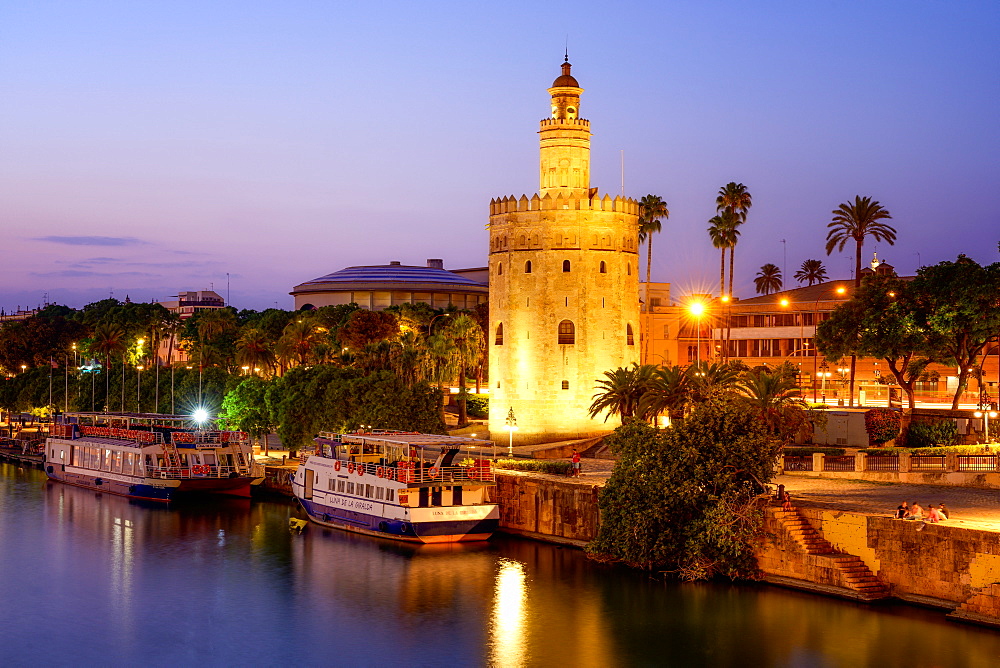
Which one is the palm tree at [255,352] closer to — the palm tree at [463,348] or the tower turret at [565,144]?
the palm tree at [463,348]

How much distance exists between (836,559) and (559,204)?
1398 inches

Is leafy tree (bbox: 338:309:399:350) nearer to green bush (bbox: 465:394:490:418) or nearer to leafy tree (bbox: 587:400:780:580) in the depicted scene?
green bush (bbox: 465:394:490:418)

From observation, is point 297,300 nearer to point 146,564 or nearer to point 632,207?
point 632,207

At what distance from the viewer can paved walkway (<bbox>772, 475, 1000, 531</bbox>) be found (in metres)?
38.1

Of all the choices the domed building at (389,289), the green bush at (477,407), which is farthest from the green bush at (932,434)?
the domed building at (389,289)

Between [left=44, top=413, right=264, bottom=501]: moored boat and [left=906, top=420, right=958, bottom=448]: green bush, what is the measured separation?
34.8m

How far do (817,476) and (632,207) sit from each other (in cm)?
2752

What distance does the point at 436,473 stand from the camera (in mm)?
49625

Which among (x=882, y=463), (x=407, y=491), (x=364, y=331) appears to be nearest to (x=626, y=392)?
(x=407, y=491)

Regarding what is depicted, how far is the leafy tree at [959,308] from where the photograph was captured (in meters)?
54.8

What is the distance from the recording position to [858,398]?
78.1 metres

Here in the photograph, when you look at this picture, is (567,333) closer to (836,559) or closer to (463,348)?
(463,348)

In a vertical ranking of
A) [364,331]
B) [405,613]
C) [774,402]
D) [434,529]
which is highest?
[364,331]

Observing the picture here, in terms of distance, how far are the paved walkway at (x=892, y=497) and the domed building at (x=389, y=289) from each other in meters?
105
